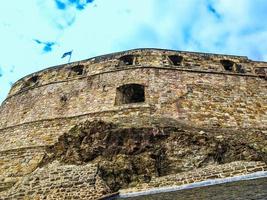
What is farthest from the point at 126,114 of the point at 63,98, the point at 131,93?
the point at 63,98

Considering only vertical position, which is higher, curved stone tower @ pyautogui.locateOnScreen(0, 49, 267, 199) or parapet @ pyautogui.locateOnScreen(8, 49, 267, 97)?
parapet @ pyautogui.locateOnScreen(8, 49, 267, 97)

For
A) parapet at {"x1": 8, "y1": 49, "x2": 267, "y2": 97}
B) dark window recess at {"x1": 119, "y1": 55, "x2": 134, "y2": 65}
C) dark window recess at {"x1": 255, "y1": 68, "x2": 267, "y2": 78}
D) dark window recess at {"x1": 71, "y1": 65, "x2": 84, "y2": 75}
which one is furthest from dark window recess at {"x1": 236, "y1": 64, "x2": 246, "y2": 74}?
dark window recess at {"x1": 71, "y1": 65, "x2": 84, "y2": 75}

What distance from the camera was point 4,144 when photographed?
13.4 m

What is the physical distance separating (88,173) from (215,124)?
551 centimetres

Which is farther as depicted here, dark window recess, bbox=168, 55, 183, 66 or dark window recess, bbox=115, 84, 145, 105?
dark window recess, bbox=168, 55, 183, 66

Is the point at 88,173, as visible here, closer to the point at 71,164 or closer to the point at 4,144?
the point at 71,164

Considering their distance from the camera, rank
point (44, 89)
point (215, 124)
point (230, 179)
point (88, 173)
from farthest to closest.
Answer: point (44, 89), point (215, 124), point (88, 173), point (230, 179)

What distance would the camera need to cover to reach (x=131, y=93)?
1416 cm

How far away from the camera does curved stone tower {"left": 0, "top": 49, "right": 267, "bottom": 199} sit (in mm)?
8750

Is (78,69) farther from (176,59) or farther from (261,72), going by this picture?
(261,72)

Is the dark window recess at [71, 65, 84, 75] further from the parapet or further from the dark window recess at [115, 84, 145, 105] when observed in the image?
the dark window recess at [115, 84, 145, 105]

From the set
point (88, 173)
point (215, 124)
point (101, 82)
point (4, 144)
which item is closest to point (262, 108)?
point (215, 124)

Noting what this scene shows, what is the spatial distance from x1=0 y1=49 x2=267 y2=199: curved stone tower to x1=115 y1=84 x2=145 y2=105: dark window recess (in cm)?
4

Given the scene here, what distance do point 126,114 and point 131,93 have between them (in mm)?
1825
